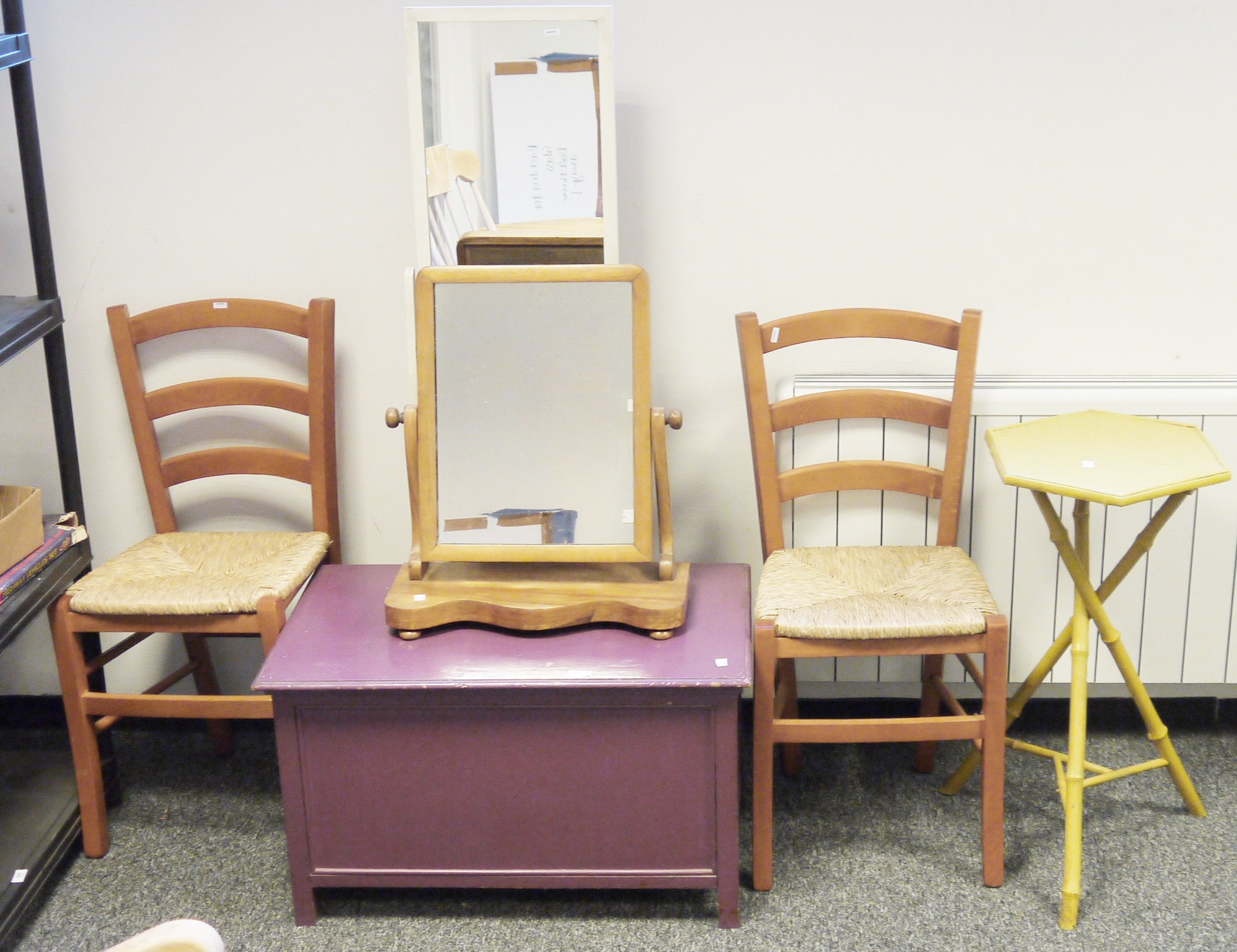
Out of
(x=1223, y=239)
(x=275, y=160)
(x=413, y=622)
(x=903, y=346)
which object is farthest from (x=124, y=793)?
(x=1223, y=239)

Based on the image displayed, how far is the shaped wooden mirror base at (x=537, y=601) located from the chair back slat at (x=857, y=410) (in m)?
0.33

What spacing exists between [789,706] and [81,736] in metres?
1.33

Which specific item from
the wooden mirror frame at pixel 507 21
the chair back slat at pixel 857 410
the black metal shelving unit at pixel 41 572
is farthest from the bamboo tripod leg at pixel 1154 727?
the black metal shelving unit at pixel 41 572

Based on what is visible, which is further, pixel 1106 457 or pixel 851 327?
pixel 851 327

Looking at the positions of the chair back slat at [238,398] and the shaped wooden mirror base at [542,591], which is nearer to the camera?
the shaped wooden mirror base at [542,591]

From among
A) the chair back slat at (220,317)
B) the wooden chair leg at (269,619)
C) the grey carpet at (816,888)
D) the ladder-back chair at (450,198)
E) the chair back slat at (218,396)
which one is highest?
the ladder-back chair at (450,198)

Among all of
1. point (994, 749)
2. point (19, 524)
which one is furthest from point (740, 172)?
point (19, 524)

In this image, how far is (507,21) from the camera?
2.00m

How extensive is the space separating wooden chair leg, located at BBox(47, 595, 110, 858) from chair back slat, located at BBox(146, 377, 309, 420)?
1.41 feet

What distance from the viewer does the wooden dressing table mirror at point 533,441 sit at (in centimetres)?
192

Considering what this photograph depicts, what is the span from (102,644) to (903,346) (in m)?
1.86

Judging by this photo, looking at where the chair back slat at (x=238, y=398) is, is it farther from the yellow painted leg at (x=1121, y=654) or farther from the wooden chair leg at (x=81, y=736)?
the yellow painted leg at (x=1121, y=654)

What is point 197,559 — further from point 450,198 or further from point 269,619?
point 450,198

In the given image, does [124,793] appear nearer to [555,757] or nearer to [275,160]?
[555,757]
